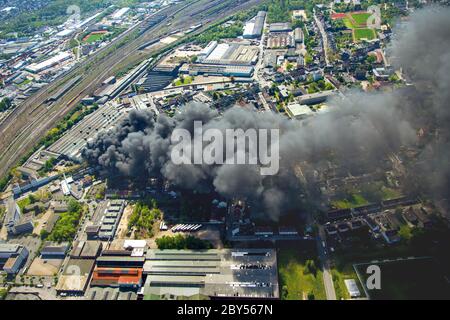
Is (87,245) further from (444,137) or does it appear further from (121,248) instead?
(444,137)

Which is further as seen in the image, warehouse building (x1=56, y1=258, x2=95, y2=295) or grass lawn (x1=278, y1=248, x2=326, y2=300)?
warehouse building (x1=56, y1=258, x2=95, y2=295)

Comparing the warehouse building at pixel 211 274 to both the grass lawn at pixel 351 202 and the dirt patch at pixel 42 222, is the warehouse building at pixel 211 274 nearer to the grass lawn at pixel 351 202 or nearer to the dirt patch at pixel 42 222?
the grass lawn at pixel 351 202

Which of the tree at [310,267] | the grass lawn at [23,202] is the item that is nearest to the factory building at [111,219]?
the grass lawn at [23,202]

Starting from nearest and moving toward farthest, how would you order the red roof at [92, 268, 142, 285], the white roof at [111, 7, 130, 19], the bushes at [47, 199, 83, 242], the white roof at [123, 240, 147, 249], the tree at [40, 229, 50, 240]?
the red roof at [92, 268, 142, 285], the white roof at [123, 240, 147, 249], the bushes at [47, 199, 83, 242], the tree at [40, 229, 50, 240], the white roof at [111, 7, 130, 19]

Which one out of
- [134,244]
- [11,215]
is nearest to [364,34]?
[134,244]

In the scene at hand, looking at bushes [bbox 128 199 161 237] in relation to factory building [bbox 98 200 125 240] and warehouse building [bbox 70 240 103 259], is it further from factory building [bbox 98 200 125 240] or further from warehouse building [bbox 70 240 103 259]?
warehouse building [bbox 70 240 103 259]

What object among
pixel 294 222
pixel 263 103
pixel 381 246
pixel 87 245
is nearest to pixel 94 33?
pixel 263 103

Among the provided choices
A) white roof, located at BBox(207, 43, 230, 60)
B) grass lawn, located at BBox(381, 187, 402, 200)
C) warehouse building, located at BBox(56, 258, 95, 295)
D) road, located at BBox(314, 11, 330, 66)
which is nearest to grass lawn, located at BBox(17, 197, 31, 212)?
warehouse building, located at BBox(56, 258, 95, 295)
